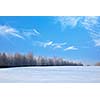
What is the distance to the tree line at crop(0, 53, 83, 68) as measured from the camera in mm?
6328

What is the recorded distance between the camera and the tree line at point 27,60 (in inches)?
249

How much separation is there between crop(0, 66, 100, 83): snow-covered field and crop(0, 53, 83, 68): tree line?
0.07 m

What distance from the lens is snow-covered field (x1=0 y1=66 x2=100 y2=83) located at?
20.6 ft

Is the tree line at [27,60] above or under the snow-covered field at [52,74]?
above

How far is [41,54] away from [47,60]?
0.15 meters

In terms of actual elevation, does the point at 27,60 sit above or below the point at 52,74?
above

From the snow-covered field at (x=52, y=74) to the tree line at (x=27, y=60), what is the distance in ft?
0.23

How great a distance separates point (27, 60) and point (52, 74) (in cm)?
51

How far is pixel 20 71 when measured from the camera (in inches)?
249

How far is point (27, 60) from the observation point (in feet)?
20.9

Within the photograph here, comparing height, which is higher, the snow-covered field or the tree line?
the tree line
